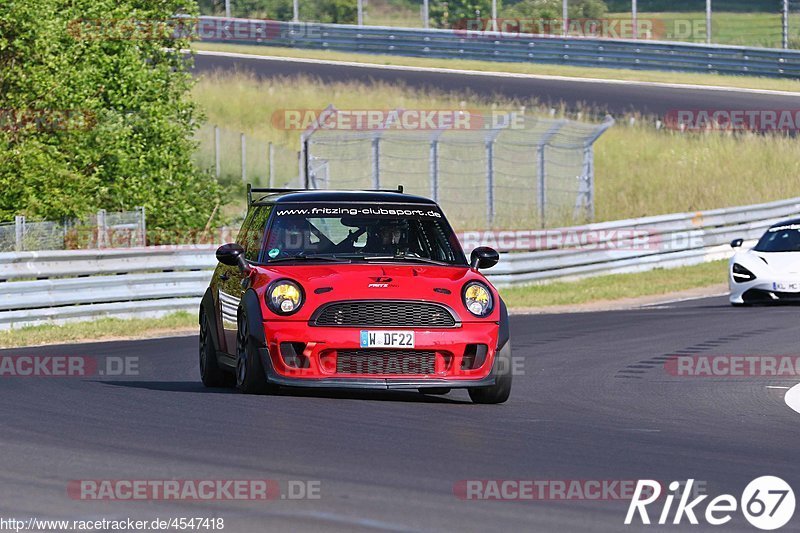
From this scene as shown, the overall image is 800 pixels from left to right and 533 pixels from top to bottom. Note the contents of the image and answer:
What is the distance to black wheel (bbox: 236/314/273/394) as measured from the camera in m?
11.0

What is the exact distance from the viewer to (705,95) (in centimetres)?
4509

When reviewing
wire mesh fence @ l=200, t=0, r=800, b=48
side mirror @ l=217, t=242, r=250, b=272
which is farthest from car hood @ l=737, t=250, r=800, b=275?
wire mesh fence @ l=200, t=0, r=800, b=48

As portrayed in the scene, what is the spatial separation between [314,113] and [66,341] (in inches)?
866

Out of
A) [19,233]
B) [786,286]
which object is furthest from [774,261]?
[19,233]

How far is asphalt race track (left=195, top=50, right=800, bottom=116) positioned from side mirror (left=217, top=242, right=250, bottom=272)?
101 feet

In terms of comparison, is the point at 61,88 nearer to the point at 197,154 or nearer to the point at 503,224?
the point at 503,224

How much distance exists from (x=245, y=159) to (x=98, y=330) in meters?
16.6

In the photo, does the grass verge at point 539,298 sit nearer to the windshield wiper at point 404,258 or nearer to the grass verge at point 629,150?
the grass verge at point 629,150

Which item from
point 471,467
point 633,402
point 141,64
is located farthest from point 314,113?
point 471,467

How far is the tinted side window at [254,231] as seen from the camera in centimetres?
1205

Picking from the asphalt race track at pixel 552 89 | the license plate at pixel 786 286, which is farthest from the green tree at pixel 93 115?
the asphalt race track at pixel 552 89

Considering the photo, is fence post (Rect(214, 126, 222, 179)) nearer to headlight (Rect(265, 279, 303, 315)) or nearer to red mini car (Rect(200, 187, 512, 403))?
red mini car (Rect(200, 187, 512, 403))

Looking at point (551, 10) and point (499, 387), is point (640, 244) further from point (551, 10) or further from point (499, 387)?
point (551, 10)

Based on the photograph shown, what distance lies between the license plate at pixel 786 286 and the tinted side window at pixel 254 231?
11.3m
